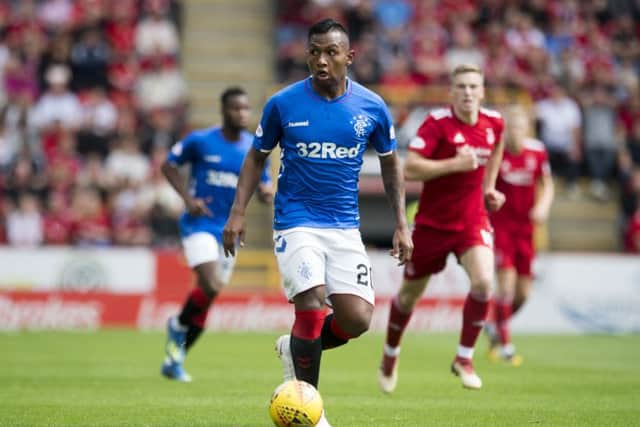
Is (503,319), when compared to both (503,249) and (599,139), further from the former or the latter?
(599,139)

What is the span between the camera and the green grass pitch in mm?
8812

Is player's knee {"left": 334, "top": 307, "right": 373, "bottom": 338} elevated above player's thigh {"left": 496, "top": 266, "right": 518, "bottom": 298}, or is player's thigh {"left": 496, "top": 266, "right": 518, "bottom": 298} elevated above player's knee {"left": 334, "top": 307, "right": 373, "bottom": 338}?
player's knee {"left": 334, "top": 307, "right": 373, "bottom": 338}

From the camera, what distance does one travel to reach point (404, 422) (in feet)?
27.9

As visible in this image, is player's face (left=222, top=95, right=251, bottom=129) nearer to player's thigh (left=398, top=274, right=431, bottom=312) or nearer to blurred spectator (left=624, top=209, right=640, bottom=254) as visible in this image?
player's thigh (left=398, top=274, right=431, bottom=312)

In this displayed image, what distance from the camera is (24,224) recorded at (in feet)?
70.1

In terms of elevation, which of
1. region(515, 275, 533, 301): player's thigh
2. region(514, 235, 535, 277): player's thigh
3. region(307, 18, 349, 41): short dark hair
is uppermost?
region(307, 18, 349, 41): short dark hair

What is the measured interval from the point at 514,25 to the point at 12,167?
11.3 metres

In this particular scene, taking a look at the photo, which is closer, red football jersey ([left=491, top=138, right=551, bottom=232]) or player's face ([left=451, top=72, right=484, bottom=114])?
player's face ([left=451, top=72, right=484, bottom=114])

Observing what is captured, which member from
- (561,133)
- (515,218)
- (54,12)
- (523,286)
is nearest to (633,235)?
(561,133)

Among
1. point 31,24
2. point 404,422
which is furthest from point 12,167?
point 404,422

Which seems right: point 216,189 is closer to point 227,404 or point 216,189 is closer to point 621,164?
point 227,404

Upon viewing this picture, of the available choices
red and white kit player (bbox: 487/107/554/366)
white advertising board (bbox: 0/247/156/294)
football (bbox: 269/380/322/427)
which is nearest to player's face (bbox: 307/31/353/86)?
football (bbox: 269/380/322/427)

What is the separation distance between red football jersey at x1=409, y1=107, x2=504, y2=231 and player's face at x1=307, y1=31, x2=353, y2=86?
2878 mm

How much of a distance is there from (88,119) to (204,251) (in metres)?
11.8
